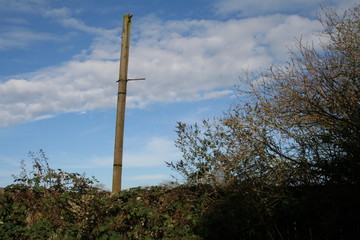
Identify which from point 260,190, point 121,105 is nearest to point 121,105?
point 121,105

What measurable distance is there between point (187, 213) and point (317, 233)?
2424mm

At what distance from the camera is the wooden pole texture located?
26.5 feet

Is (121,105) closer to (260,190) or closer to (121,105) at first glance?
(121,105)

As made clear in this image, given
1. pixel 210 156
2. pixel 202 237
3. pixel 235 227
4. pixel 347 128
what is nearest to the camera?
pixel 347 128

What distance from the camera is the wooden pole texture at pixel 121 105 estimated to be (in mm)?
8078

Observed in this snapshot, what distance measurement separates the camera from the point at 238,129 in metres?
7.23

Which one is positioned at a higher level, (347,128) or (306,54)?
(306,54)

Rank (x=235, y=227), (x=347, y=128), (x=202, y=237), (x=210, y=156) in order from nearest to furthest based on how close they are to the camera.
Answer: (x=347, y=128), (x=235, y=227), (x=202, y=237), (x=210, y=156)

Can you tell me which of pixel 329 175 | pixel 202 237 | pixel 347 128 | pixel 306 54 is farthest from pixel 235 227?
pixel 306 54

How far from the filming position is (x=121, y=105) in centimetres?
848

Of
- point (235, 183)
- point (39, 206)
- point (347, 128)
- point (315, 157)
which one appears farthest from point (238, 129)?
point (39, 206)

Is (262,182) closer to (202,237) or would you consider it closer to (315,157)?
(315,157)

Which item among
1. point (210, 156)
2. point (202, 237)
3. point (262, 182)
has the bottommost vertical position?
point (202, 237)

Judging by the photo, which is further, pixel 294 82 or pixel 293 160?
pixel 294 82
